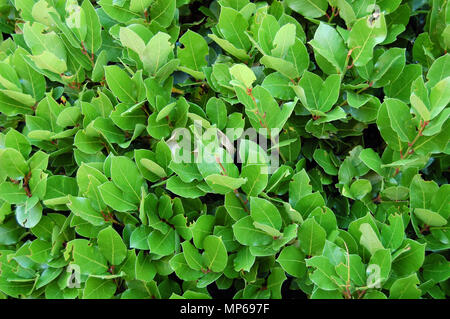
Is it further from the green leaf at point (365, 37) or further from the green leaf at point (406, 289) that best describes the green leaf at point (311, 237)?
the green leaf at point (365, 37)

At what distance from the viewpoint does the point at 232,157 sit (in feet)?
3.97

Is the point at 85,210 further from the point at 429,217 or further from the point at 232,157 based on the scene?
the point at 429,217

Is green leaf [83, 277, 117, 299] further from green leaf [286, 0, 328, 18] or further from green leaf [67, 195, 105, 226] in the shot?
green leaf [286, 0, 328, 18]

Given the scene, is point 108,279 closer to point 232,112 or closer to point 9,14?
point 232,112

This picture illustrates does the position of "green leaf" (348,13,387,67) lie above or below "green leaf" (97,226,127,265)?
above

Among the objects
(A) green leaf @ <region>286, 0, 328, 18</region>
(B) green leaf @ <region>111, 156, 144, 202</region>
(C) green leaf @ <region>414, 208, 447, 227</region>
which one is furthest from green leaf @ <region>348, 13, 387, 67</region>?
(B) green leaf @ <region>111, 156, 144, 202</region>

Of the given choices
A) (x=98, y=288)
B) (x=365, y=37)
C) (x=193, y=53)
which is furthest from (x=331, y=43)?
(x=98, y=288)

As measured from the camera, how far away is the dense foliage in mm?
1099

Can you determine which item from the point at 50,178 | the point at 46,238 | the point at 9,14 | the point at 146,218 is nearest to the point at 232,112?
the point at 146,218

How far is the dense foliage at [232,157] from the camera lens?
110cm

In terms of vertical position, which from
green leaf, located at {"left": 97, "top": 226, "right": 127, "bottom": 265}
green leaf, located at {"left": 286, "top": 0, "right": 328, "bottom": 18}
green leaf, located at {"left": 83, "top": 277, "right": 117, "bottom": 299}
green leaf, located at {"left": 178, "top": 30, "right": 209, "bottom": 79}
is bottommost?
green leaf, located at {"left": 83, "top": 277, "right": 117, "bottom": 299}

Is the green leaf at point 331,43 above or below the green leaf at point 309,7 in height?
below

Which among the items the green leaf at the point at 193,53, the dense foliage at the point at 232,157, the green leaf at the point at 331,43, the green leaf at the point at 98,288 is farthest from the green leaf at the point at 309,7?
the green leaf at the point at 98,288

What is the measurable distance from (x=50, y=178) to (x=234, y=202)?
55 centimetres
